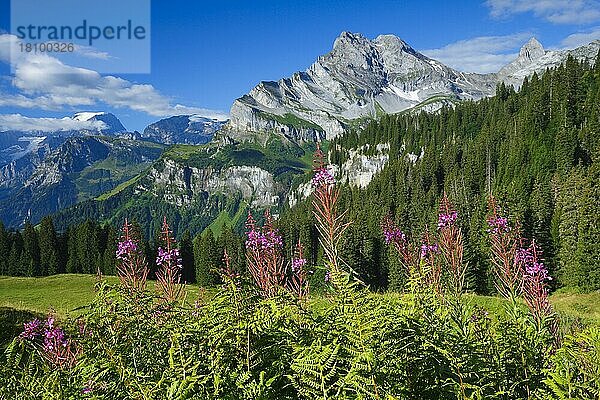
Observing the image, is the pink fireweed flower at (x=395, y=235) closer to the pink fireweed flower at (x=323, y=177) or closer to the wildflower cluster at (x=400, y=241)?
the wildflower cluster at (x=400, y=241)

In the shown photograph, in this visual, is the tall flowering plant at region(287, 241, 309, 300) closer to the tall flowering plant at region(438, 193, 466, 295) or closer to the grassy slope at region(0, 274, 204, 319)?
the tall flowering plant at region(438, 193, 466, 295)

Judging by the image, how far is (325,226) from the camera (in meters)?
3.49

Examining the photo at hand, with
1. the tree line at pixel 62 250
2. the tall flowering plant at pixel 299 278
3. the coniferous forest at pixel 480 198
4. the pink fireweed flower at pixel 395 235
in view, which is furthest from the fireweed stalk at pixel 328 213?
the tree line at pixel 62 250

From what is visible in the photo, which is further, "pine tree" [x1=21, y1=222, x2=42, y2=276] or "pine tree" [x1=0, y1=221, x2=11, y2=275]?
"pine tree" [x1=0, y1=221, x2=11, y2=275]

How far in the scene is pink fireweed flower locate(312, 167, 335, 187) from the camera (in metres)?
3.63

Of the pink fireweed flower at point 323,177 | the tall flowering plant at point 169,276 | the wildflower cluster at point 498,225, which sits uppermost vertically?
the pink fireweed flower at point 323,177

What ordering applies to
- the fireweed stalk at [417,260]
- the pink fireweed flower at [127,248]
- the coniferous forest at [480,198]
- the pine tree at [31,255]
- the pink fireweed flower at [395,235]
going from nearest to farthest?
the fireweed stalk at [417,260]
the pink fireweed flower at [127,248]
the pink fireweed flower at [395,235]
the coniferous forest at [480,198]
the pine tree at [31,255]

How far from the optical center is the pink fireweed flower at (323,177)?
3633mm

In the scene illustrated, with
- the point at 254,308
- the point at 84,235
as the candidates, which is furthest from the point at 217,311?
the point at 84,235

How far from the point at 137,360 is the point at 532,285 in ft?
12.6

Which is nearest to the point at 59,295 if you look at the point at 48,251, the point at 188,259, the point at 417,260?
the point at 417,260

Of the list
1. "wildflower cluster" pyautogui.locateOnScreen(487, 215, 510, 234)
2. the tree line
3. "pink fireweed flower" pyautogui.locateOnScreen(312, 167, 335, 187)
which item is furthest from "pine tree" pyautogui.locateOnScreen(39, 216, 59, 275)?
"pink fireweed flower" pyautogui.locateOnScreen(312, 167, 335, 187)

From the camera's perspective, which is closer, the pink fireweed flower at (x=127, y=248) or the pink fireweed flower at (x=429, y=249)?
the pink fireweed flower at (x=429, y=249)

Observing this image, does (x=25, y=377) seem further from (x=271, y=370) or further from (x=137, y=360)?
(x=271, y=370)
